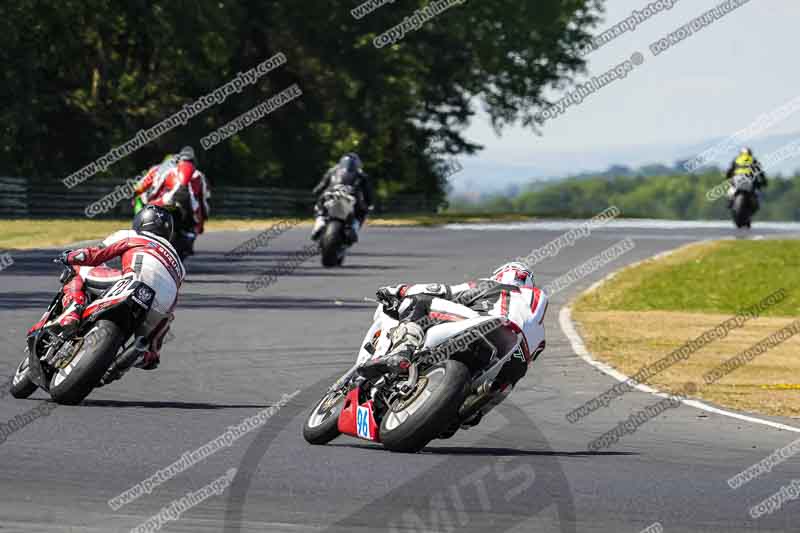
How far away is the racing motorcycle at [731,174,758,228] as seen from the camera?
128 feet

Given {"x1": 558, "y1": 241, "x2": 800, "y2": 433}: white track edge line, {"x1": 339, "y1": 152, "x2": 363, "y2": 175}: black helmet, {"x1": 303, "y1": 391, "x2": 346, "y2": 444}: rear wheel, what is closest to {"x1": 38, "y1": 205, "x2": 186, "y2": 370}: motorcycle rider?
{"x1": 303, "y1": 391, "x2": 346, "y2": 444}: rear wheel

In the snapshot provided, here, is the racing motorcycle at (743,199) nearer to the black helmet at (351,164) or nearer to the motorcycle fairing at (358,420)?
the black helmet at (351,164)

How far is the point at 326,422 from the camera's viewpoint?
32.9ft

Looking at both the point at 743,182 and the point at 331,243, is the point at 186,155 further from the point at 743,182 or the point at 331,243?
the point at 743,182

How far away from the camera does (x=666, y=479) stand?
9336 mm

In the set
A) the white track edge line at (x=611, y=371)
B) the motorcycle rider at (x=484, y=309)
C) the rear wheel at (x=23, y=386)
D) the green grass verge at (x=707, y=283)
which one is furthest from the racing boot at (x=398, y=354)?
the green grass verge at (x=707, y=283)

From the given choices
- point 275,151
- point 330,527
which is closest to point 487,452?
point 330,527

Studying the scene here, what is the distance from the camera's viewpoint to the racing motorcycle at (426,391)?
9359 mm

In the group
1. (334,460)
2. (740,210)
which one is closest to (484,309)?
(334,460)

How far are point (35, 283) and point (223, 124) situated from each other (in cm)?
2995

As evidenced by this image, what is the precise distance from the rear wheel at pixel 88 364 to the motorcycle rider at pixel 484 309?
6.44 ft

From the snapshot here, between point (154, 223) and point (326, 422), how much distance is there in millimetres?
2822

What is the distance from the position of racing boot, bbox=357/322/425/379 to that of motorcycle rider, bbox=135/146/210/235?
12737 mm

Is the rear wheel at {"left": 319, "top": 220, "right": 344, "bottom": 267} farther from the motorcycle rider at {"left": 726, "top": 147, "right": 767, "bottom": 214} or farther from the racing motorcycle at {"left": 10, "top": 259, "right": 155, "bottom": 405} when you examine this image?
the racing motorcycle at {"left": 10, "top": 259, "right": 155, "bottom": 405}
